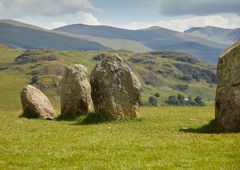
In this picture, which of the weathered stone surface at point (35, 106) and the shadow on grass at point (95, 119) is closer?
the shadow on grass at point (95, 119)

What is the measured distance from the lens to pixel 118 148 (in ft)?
75.7

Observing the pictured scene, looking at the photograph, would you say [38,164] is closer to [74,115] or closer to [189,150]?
[189,150]

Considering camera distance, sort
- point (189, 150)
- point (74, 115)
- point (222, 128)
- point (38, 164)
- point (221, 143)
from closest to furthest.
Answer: point (38, 164) → point (189, 150) → point (221, 143) → point (222, 128) → point (74, 115)

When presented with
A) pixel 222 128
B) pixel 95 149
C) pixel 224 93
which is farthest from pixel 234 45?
pixel 95 149

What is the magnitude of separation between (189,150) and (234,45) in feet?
36.3

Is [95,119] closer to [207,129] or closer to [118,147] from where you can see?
[207,129]

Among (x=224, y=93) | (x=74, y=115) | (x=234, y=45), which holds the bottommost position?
(x=74, y=115)

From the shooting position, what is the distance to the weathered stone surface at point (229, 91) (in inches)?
1131

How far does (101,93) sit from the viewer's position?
38.2 metres

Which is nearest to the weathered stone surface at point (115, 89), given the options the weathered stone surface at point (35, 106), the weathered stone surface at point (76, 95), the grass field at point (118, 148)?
the weathered stone surface at point (76, 95)

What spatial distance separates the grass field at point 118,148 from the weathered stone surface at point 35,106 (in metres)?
10.0

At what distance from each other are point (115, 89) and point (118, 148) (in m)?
15.0

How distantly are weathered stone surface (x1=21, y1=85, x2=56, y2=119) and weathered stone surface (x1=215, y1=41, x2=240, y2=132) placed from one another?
60.9ft

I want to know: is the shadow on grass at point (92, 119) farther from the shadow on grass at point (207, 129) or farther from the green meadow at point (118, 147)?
the shadow on grass at point (207, 129)
